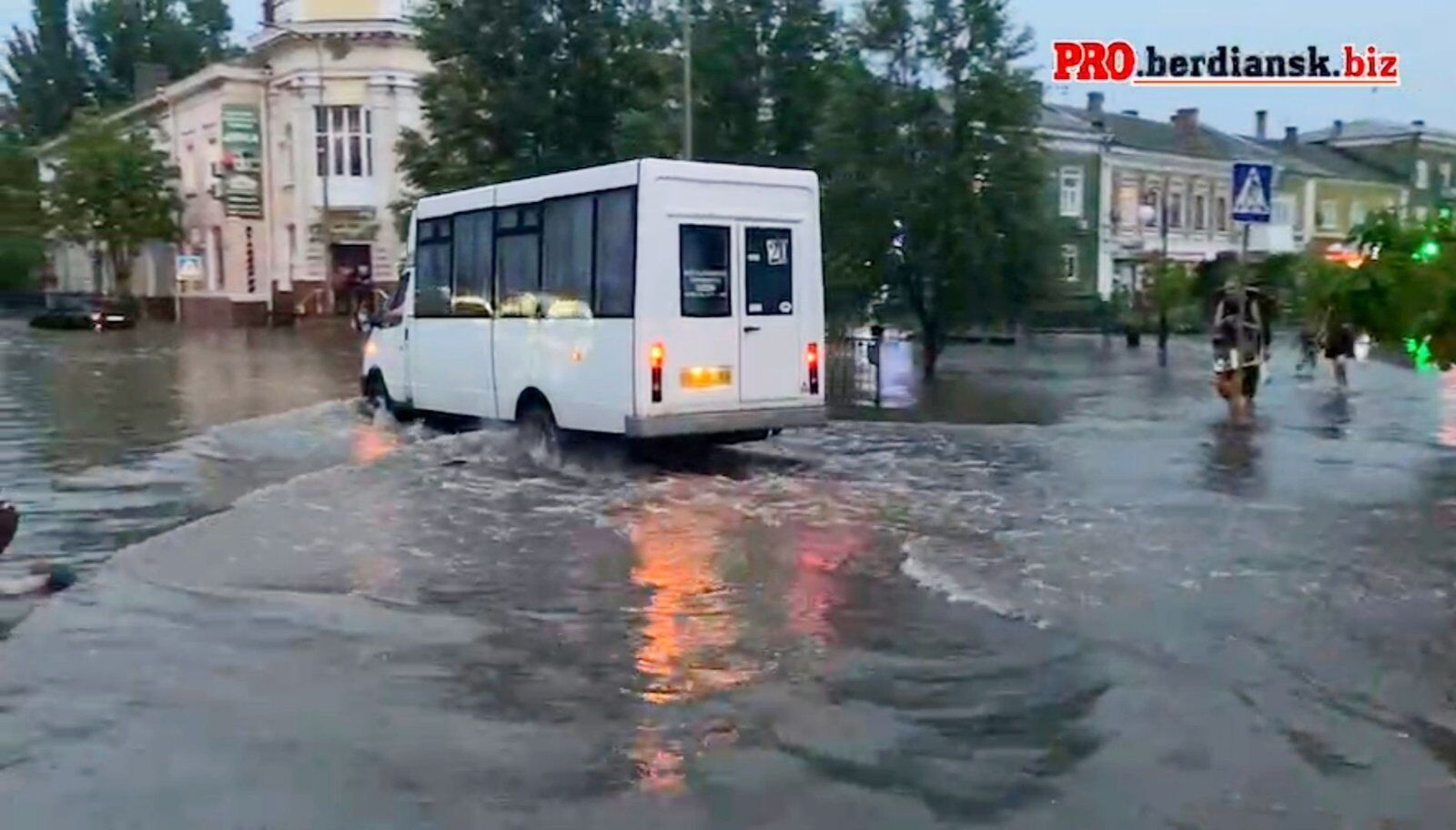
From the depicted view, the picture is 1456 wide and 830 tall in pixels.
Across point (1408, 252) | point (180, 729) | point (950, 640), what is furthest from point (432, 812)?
point (1408, 252)

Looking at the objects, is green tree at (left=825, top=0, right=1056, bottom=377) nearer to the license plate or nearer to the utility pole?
the utility pole

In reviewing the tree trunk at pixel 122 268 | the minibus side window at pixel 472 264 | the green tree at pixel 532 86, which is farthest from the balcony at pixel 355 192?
the minibus side window at pixel 472 264

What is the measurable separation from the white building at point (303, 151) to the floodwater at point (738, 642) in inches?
1621

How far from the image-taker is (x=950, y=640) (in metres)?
8.52

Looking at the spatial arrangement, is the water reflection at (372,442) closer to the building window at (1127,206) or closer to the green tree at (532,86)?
the green tree at (532,86)

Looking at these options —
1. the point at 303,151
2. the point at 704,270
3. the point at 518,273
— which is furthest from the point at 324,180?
the point at 704,270

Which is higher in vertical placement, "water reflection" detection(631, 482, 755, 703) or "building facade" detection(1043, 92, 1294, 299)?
"building facade" detection(1043, 92, 1294, 299)

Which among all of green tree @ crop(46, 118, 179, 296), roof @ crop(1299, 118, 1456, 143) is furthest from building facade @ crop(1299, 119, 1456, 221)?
green tree @ crop(46, 118, 179, 296)

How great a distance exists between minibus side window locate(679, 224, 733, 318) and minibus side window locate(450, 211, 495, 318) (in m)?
3.02

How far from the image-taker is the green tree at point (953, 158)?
82.7 feet

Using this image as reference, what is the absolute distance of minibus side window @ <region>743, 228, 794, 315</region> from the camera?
50.0ft

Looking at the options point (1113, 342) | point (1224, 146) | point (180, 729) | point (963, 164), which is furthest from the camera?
point (1224, 146)

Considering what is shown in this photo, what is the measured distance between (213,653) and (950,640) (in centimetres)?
377

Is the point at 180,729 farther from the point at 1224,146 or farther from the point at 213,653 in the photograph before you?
the point at 1224,146
